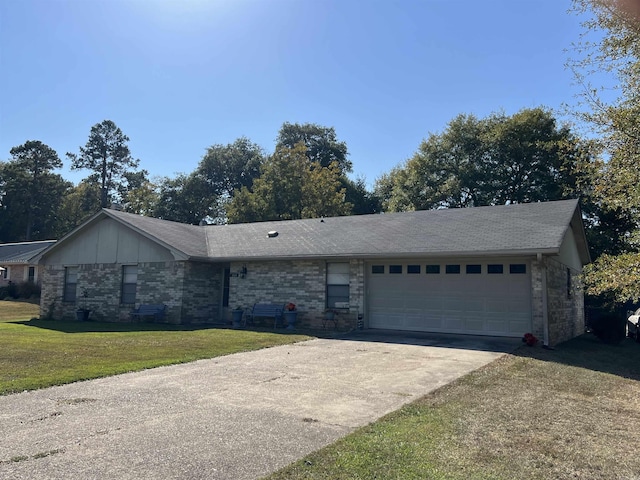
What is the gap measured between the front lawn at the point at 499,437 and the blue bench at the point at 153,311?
1317cm

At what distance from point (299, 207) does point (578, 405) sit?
30.9 m

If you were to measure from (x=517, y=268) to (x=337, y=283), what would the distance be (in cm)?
590

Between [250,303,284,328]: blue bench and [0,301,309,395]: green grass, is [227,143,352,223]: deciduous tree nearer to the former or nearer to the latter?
[250,303,284,328]: blue bench

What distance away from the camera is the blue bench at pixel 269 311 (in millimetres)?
16875

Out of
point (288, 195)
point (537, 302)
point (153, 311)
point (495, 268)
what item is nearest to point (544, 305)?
point (537, 302)

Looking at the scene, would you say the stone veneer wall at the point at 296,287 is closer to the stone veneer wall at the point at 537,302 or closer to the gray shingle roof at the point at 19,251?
the stone veneer wall at the point at 537,302

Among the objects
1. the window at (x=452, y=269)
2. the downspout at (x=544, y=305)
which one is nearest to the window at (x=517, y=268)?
the downspout at (x=544, y=305)

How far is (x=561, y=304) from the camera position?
1516 cm

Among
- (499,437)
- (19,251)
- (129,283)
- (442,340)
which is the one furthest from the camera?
(19,251)

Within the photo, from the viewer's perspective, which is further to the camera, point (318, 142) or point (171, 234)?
point (318, 142)

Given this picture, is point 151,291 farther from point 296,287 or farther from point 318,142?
point 318,142

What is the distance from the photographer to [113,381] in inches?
298

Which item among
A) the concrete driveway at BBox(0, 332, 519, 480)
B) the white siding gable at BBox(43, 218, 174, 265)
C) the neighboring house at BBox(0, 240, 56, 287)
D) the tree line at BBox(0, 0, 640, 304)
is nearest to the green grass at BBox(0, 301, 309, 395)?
the concrete driveway at BBox(0, 332, 519, 480)

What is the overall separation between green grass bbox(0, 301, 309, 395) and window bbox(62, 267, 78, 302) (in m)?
3.20
